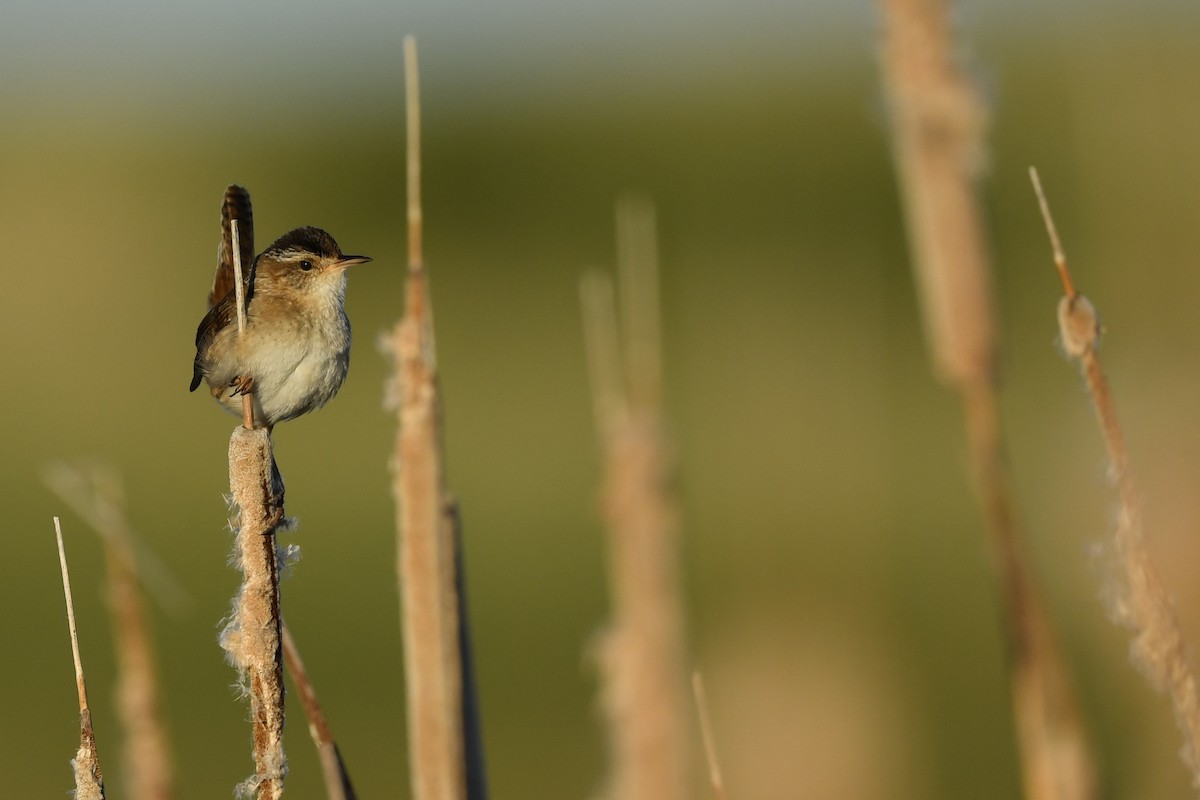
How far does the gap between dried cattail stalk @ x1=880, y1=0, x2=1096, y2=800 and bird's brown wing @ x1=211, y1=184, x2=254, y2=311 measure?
903 millimetres

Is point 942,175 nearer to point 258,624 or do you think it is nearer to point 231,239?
point 258,624

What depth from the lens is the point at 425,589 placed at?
174 cm

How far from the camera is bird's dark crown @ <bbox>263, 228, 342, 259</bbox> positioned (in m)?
2.85

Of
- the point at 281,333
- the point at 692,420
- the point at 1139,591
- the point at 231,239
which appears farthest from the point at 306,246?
the point at 692,420

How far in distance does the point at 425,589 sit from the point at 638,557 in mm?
461

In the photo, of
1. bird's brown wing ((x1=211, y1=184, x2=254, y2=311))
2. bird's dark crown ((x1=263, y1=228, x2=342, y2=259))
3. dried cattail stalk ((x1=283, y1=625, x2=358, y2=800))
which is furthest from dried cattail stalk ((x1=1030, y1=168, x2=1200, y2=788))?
bird's dark crown ((x1=263, y1=228, x2=342, y2=259))

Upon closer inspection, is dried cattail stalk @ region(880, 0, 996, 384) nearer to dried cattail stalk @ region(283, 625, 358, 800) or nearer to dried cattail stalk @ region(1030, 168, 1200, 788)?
dried cattail stalk @ region(1030, 168, 1200, 788)

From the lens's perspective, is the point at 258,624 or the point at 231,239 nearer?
the point at 258,624

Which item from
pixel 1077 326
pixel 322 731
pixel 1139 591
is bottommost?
pixel 322 731

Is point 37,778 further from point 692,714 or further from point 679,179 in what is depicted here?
point 679,179

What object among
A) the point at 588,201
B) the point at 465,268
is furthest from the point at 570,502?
the point at 588,201

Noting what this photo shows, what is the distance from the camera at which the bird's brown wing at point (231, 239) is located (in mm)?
2094

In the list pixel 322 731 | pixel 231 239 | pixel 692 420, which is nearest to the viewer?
pixel 322 731

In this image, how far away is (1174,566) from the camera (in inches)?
119
